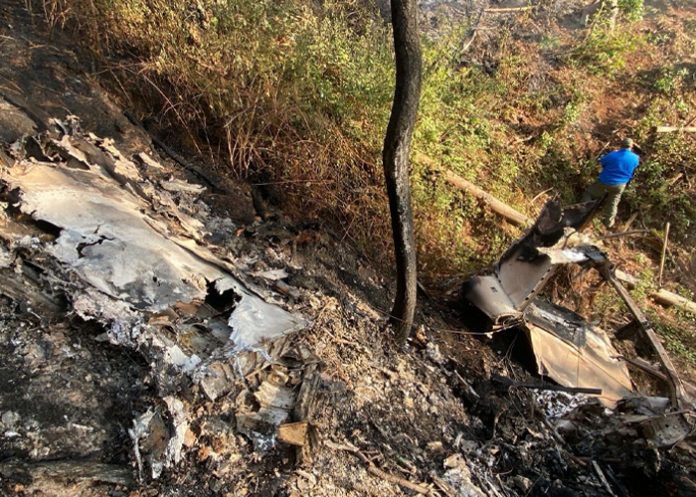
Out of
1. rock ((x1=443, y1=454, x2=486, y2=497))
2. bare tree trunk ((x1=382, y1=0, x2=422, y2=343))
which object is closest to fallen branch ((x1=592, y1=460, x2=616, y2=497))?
rock ((x1=443, y1=454, x2=486, y2=497))

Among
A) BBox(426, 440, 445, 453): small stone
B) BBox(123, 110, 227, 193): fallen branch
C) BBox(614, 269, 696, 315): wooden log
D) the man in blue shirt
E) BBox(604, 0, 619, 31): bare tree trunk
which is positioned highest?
BBox(604, 0, 619, 31): bare tree trunk

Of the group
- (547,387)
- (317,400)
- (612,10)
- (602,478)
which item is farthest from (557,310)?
(612,10)

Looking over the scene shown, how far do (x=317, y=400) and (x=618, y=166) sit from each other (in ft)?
18.5

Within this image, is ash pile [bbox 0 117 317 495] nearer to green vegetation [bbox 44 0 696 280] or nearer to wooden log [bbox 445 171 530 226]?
green vegetation [bbox 44 0 696 280]

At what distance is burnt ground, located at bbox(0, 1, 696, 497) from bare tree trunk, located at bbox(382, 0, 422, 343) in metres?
0.67

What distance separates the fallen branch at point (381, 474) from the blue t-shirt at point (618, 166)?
5.50 m

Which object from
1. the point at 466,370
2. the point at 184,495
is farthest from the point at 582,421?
the point at 184,495

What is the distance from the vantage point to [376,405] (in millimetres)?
3131

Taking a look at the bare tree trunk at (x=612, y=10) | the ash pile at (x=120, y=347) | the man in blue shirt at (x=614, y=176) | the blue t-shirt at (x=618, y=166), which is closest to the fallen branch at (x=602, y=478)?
the ash pile at (x=120, y=347)

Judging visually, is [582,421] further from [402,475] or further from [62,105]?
[62,105]

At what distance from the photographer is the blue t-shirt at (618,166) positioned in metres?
6.47

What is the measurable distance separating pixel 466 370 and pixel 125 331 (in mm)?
2605

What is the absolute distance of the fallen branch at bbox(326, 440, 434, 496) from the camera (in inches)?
105

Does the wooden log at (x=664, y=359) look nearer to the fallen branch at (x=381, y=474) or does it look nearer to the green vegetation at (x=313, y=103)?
the fallen branch at (x=381, y=474)
